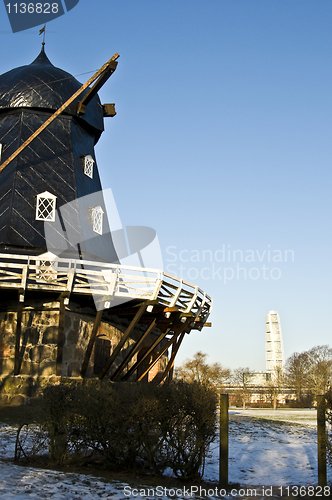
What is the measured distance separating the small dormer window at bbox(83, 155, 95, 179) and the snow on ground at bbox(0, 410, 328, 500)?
409 inches

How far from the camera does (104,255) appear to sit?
1659 cm

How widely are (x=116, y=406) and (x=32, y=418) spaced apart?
1.90 metres

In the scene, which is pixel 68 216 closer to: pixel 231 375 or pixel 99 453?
pixel 99 453

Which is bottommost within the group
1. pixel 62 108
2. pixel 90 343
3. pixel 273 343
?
pixel 90 343

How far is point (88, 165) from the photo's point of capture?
59.3 feet

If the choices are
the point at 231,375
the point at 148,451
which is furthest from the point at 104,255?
the point at 231,375

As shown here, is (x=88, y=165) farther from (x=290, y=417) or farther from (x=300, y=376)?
(x=300, y=376)

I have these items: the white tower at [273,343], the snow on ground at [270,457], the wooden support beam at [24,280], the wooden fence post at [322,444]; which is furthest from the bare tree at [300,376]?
the wooden fence post at [322,444]

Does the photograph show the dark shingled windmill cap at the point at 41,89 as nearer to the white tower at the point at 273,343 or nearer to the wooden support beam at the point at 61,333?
the wooden support beam at the point at 61,333

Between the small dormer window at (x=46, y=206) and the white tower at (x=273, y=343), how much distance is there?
57.6 m

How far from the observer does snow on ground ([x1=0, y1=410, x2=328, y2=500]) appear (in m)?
5.71

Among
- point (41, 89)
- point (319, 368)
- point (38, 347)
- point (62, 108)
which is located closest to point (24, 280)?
point (38, 347)

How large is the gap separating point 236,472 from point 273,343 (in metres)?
62.4

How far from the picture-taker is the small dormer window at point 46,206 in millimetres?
15391
